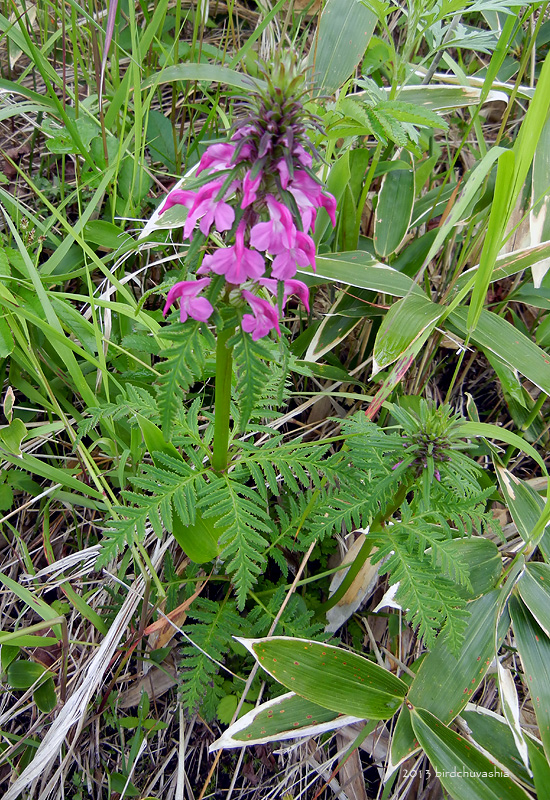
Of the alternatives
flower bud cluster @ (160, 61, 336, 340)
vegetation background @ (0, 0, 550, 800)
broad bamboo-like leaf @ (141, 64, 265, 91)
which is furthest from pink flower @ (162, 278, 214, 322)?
broad bamboo-like leaf @ (141, 64, 265, 91)

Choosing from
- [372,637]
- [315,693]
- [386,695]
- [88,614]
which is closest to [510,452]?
[372,637]

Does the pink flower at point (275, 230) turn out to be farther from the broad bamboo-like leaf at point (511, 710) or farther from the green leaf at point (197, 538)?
the broad bamboo-like leaf at point (511, 710)

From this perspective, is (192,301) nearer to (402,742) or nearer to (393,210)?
(402,742)

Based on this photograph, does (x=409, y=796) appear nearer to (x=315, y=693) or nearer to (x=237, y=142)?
(x=315, y=693)

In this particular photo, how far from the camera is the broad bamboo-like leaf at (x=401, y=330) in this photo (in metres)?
1.76

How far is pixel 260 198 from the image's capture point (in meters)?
1.01

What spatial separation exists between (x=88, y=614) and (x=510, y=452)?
163cm

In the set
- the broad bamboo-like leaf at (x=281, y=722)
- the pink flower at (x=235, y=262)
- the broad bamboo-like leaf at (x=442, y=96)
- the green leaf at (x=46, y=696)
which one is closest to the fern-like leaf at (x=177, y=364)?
the pink flower at (x=235, y=262)

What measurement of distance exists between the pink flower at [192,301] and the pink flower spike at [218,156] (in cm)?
21

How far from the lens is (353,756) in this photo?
1.79 m

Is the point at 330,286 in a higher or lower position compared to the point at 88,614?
higher

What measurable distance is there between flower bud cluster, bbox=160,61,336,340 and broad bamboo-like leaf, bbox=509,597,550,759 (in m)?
1.30

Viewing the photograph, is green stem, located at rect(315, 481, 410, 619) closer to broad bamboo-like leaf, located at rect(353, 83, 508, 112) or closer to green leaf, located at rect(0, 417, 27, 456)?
green leaf, located at rect(0, 417, 27, 456)

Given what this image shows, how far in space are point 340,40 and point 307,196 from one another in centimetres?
163
